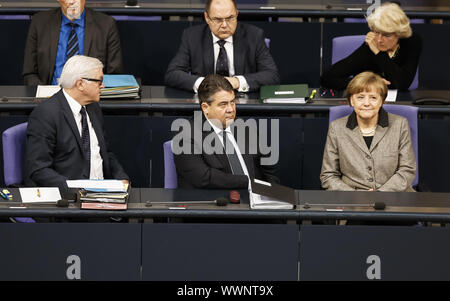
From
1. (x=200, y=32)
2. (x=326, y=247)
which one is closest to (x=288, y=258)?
(x=326, y=247)

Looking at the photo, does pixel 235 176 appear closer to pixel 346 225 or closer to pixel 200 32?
pixel 346 225

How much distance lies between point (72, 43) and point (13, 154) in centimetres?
150

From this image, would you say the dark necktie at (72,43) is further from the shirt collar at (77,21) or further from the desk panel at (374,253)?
the desk panel at (374,253)

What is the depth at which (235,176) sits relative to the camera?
168 inches

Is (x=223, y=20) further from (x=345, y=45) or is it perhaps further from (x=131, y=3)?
(x=131, y=3)

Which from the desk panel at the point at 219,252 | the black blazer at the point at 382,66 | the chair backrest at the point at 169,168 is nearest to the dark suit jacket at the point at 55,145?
the chair backrest at the point at 169,168

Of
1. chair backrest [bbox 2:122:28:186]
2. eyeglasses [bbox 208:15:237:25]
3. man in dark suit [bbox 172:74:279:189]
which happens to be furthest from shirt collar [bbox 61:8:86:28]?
man in dark suit [bbox 172:74:279:189]

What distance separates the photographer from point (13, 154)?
4340 mm

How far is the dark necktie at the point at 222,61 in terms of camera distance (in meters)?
5.51

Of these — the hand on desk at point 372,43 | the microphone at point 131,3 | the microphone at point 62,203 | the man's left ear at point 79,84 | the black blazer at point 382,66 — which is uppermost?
the microphone at point 131,3

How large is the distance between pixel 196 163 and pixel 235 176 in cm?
20

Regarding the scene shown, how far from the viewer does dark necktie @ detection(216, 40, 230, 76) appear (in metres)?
5.51

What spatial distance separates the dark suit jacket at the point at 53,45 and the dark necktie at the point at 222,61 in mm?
644
